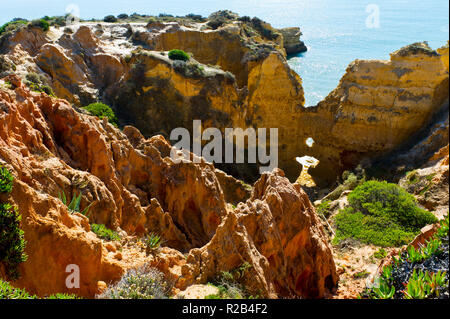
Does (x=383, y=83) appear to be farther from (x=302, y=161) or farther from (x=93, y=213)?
(x=93, y=213)

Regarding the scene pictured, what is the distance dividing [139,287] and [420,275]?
558 centimetres

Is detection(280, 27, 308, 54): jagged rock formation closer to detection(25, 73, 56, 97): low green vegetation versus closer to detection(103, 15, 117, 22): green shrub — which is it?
detection(103, 15, 117, 22): green shrub

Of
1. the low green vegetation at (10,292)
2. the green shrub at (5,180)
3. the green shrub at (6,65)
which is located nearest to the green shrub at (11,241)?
the green shrub at (5,180)

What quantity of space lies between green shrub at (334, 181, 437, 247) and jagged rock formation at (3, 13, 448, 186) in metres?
8.28

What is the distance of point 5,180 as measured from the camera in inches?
262

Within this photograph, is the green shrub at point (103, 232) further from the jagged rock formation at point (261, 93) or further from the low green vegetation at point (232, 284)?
the jagged rock formation at point (261, 93)

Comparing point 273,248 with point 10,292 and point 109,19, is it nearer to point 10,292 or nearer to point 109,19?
point 10,292

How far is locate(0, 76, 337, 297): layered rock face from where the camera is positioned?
7.11 metres

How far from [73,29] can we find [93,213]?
26.5 m

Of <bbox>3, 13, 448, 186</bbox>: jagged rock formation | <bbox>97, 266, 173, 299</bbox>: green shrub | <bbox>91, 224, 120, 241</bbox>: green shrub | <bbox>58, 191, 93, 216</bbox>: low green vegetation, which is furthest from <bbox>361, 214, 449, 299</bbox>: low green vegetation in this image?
<bbox>3, 13, 448, 186</bbox>: jagged rock formation

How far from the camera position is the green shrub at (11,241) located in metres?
6.37

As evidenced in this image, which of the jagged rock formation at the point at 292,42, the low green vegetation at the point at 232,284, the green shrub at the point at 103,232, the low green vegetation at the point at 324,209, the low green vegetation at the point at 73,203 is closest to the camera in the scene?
the low green vegetation at the point at 232,284

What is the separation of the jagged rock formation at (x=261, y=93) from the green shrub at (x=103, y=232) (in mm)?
16325

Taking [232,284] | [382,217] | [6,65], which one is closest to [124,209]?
[232,284]
